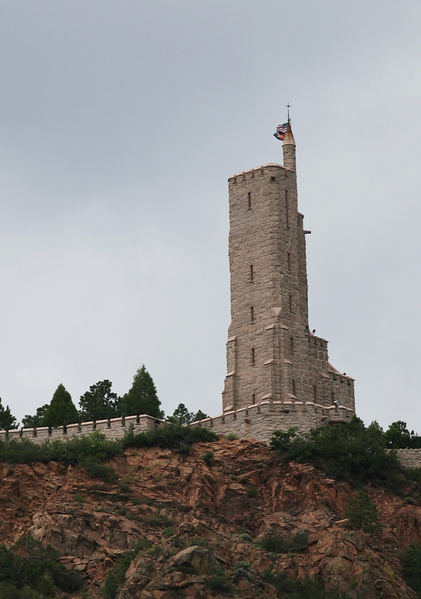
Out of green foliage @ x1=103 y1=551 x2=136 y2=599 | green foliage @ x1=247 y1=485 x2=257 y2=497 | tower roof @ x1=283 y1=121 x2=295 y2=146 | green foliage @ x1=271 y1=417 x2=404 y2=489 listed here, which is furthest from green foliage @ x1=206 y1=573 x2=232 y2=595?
tower roof @ x1=283 y1=121 x2=295 y2=146

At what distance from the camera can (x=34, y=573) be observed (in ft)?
274

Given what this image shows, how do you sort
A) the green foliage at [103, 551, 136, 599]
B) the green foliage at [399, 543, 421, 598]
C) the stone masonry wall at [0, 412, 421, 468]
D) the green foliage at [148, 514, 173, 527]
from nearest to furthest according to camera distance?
the green foliage at [103, 551, 136, 599], the green foliage at [399, 543, 421, 598], the green foliage at [148, 514, 173, 527], the stone masonry wall at [0, 412, 421, 468]

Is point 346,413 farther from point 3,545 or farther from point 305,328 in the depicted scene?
point 3,545

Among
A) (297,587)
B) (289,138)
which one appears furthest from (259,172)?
(297,587)

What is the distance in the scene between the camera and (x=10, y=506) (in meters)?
89.3

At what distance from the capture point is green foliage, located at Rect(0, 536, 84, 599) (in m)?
82.6

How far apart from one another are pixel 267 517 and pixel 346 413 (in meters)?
9.70

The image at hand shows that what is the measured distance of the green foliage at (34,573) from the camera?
82562 millimetres

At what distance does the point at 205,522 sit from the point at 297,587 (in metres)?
6.28

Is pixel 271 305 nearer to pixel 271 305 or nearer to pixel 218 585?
pixel 271 305

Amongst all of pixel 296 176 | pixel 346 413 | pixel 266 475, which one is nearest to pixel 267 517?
pixel 266 475

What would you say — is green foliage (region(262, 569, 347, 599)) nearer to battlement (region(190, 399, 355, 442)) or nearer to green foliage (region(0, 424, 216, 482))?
green foliage (region(0, 424, 216, 482))

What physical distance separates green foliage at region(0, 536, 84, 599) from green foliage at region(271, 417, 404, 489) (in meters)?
14.9

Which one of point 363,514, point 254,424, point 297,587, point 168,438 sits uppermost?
point 254,424
